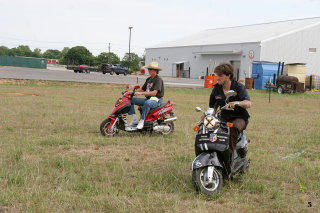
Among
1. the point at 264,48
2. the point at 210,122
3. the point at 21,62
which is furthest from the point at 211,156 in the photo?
the point at 21,62

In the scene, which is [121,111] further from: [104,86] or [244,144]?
[104,86]

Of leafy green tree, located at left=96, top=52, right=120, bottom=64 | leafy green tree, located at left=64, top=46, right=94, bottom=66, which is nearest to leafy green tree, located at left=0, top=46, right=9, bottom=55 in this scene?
leafy green tree, located at left=64, top=46, right=94, bottom=66

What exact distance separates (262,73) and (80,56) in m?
73.6

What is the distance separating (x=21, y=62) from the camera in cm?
6112

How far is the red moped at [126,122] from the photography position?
26.5 feet

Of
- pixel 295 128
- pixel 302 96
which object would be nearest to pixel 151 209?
pixel 295 128

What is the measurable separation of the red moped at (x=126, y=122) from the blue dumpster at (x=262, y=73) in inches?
946

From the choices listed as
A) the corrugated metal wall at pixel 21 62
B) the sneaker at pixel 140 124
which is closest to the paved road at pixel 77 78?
the sneaker at pixel 140 124

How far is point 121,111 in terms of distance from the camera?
8.09 m

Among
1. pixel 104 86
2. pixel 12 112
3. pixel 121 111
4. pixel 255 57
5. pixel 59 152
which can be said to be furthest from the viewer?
pixel 255 57

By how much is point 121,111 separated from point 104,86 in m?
17.3

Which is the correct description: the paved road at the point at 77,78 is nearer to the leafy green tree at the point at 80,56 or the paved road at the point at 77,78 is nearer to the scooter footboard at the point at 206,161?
the scooter footboard at the point at 206,161

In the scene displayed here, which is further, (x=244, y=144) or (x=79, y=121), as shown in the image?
(x=79, y=121)

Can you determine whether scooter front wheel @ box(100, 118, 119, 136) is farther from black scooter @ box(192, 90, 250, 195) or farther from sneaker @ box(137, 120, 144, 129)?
black scooter @ box(192, 90, 250, 195)
